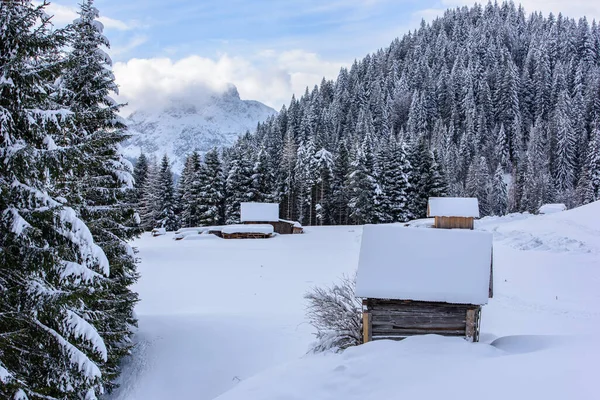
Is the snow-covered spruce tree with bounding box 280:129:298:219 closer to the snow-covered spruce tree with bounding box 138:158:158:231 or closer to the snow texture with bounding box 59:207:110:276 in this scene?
the snow-covered spruce tree with bounding box 138:158:158:231

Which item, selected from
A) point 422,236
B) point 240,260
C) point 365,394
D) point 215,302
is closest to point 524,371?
point 365,394

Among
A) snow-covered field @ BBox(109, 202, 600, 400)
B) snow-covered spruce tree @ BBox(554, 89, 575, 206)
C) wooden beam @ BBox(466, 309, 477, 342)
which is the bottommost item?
snow-covered field @ BBox(109, 202, 600, 400)

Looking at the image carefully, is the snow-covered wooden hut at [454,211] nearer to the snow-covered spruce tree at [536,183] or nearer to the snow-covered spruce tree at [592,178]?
the snow-covered spruce tree at [592,178]

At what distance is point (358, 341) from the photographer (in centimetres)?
1353

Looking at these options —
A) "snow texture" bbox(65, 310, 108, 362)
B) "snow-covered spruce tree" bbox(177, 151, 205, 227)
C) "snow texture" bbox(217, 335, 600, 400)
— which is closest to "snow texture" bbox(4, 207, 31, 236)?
"snow texture" bbox(65, 310, 108, 362)

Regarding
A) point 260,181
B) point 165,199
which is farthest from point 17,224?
point 260,181

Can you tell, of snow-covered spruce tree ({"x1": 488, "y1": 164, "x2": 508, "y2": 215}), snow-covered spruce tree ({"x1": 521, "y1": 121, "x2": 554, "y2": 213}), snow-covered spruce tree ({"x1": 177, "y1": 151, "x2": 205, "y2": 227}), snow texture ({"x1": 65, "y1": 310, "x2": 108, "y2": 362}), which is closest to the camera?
snow texture ({"x1": 65, "y1": 310, "x2": 108, "y2": 362})

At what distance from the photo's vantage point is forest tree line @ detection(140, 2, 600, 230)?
55594mm

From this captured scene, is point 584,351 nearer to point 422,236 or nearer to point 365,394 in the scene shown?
point 422,236

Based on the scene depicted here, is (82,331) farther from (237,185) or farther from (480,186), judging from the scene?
(480,186)

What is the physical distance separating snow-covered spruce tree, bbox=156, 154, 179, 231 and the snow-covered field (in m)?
19.8

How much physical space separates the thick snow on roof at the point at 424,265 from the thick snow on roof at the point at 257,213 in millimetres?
36506

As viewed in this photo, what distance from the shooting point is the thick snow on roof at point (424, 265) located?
1210 cm

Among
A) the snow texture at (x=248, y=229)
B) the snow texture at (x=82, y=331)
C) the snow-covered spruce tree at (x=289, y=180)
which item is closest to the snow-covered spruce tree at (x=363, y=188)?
the snow texture at (x=248, y=229)
